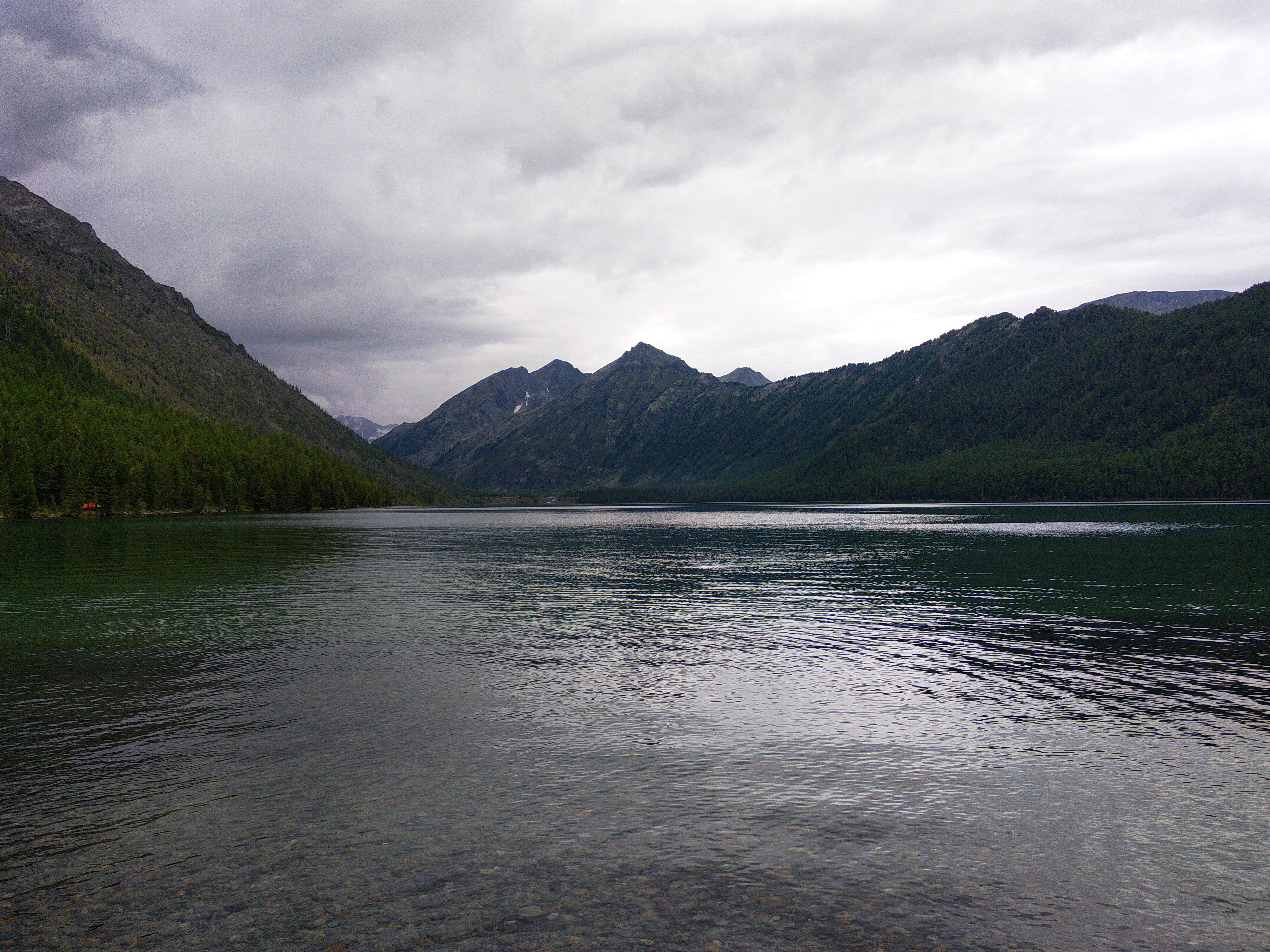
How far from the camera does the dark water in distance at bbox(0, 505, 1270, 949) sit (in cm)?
1284

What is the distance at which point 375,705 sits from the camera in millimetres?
26797

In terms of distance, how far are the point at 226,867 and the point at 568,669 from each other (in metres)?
19.0

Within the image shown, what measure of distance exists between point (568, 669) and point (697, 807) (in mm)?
15788

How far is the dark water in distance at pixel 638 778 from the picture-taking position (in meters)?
12.8

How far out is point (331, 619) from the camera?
46.5 m

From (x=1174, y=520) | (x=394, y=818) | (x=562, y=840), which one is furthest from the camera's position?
(x=1174, y=520)

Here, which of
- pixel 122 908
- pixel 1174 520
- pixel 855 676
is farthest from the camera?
pixel 1174 520

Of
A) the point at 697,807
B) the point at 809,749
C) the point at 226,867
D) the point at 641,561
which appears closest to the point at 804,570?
the point at 641,561

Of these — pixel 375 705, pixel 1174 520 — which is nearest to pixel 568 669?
pixel 375 705

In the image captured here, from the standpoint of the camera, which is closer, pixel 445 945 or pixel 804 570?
pixel 445 945

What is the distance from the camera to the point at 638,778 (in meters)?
19.5

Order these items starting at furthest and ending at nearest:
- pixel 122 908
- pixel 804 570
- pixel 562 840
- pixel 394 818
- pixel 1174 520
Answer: pixel 1174 520 → pixel 804 570 → pixel 394 818 → pixel 562 840 → pixel 122 908

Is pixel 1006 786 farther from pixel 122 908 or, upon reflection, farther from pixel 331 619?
pixel 331 619

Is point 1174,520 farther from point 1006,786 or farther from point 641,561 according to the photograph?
point 1006,786
